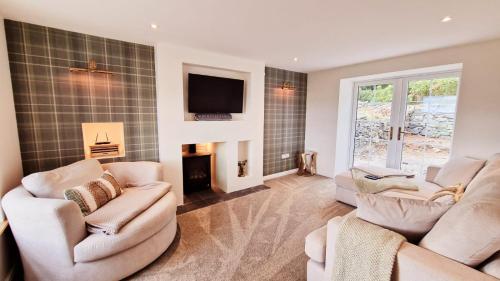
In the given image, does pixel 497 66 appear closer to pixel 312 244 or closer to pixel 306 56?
pixel 306 56

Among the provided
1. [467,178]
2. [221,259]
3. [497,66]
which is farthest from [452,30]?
[221,259]

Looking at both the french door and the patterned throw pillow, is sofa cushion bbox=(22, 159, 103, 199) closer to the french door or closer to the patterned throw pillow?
the patterned throw pillow

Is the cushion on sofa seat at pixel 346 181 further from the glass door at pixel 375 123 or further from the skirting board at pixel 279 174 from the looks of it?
the skirting board at pixel 279 174

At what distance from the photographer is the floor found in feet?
10.5

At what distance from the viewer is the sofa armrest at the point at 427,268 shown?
964 mm

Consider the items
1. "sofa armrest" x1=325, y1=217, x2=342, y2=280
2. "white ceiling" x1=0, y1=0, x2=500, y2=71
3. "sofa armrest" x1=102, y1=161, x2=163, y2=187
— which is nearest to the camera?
"sofa armrest" x1=325, y1=217, x2=342, y2=280

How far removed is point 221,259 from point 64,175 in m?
1.74

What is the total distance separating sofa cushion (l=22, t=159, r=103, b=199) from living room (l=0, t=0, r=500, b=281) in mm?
17

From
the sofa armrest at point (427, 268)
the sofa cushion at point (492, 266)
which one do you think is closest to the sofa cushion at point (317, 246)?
the sofa armrest at point (427, 268)

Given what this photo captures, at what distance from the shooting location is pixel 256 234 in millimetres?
2494

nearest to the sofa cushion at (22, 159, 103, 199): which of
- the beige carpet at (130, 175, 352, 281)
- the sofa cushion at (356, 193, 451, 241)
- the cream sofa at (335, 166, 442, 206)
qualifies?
the beige carpet at (130, 175, 352, 281)

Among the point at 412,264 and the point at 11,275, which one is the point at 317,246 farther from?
the point at 11,275

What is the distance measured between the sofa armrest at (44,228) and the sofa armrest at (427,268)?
7.05 ft

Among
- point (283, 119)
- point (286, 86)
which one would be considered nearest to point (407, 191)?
point (283, 119)
